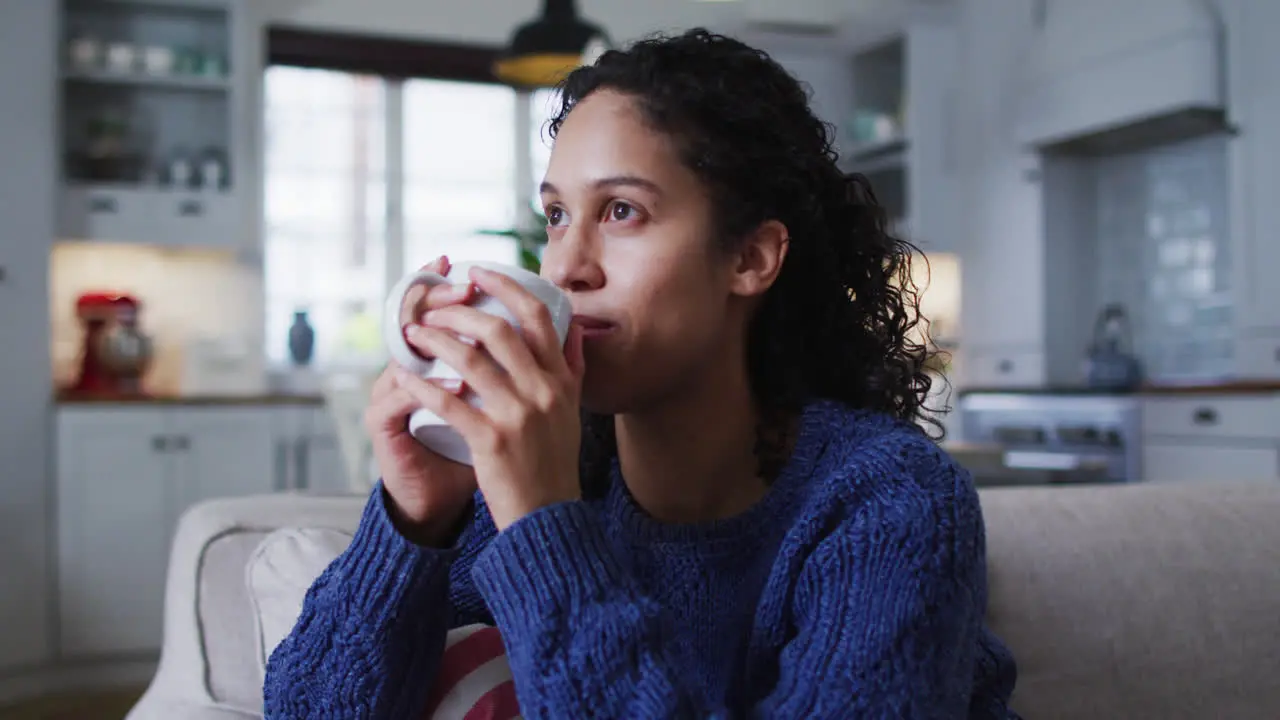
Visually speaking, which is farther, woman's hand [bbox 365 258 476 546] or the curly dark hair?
the curly dark hair

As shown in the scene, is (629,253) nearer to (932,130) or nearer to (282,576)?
(282,576)

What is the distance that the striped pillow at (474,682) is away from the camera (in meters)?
0.82

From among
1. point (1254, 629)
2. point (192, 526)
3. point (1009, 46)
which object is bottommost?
point (1254, 629)

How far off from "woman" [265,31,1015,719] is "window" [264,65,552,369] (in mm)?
4160

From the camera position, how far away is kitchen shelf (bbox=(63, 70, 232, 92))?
14.4ft

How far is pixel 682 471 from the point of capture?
1.00 m

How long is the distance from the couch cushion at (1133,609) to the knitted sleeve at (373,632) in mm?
618

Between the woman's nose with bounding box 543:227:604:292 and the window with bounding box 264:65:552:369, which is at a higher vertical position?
the window with bounding box 264:65:552:369

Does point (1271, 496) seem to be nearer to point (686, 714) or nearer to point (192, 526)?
point (686, 714)

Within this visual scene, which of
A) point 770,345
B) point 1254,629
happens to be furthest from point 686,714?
point 1254,629

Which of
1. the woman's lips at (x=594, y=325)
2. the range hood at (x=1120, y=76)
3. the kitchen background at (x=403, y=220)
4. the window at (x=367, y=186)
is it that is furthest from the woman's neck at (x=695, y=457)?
the window at (x=367, y=186)

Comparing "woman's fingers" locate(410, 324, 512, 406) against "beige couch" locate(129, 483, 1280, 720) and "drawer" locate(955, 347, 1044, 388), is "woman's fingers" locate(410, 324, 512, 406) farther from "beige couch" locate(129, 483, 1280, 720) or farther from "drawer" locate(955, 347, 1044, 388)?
"drawer" locate(955, 347, 1044, 388)

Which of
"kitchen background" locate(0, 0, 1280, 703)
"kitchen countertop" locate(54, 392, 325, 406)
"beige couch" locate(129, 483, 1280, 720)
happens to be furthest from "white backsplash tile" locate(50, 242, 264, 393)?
"beige couch" locate(129, 483, 1280, 720)

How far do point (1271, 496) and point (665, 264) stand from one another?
0.92 metres
